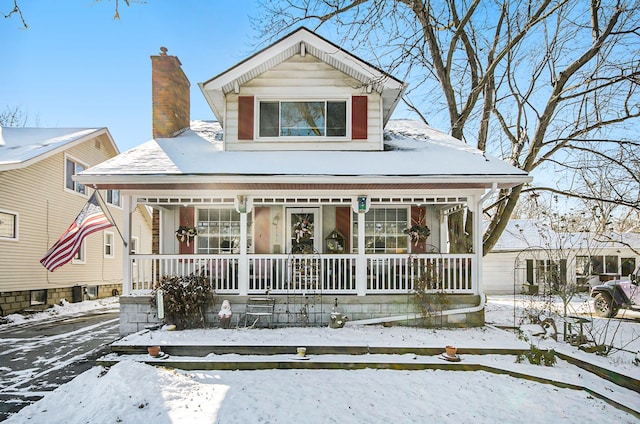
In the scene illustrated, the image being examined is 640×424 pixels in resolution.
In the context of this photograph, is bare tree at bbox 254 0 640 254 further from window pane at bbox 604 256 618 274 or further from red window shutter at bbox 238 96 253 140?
window pane at bbox 604 256 618 274

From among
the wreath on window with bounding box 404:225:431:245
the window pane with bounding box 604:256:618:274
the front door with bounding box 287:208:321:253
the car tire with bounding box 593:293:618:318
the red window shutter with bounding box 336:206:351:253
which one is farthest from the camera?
the window pane with bounding box 604:256:618:274

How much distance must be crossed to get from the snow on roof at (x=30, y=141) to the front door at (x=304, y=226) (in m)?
7.73

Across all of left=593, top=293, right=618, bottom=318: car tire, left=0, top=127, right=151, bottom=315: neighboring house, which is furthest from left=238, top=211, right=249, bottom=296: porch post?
left=593, top=293, right=618, bottom=318: car tire

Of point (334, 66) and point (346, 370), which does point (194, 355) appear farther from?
point (334, 66)

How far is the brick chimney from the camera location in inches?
416

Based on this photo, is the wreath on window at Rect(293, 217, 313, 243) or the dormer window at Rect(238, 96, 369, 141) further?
the wreath on window at Rect(293, 217, 313, 243)

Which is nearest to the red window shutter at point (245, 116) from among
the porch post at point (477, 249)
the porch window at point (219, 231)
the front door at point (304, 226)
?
the porch window at point (219, 231)

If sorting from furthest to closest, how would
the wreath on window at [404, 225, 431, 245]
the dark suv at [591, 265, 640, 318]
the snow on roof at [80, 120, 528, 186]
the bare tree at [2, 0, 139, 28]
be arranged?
the dark suv at [591, 265, 640, 318] → the wreath on window at [404, 225, 431, 245] → the snow on roof at [80, 120, 528, 186] → the bare tree at [2, 0, 139, 28]

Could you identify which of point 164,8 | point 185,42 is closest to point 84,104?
point 185,42

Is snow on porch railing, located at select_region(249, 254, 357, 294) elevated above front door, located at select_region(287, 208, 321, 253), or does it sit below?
below

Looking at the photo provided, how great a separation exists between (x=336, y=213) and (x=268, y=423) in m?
6.60

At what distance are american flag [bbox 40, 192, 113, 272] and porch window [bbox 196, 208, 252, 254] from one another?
2.86 m

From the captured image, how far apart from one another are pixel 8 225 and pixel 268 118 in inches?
334

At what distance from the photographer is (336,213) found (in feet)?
34.1
